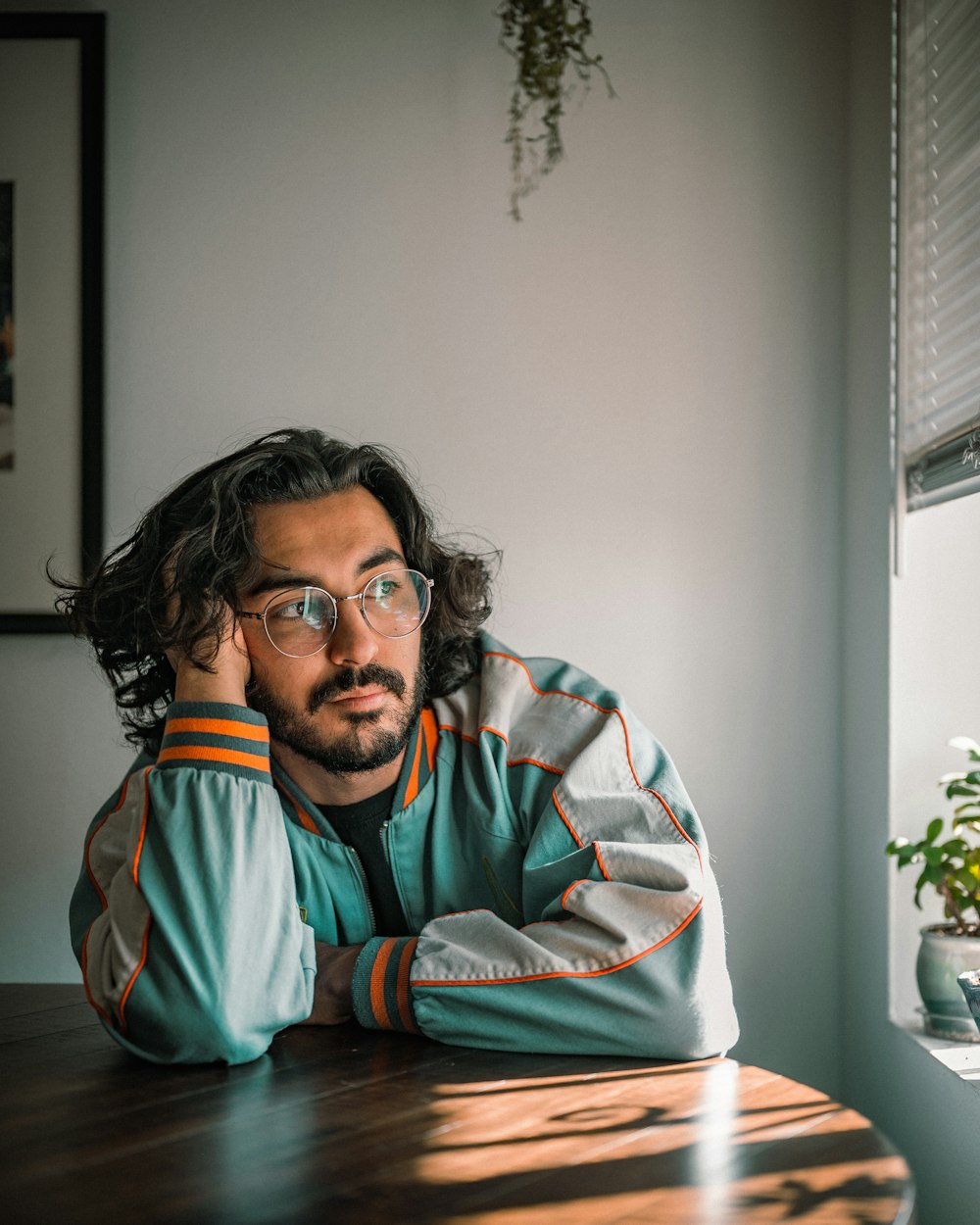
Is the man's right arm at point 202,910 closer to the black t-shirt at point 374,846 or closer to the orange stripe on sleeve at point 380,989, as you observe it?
the orange stripe on sleeve at point 380,989

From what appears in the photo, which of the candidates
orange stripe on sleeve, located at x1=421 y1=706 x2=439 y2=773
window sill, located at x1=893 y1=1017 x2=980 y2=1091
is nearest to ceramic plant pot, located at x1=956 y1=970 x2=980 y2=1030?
window sill, located at x1=893 y1=1017 x2=980 y2=1091

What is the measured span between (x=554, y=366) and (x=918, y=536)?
2.46ft

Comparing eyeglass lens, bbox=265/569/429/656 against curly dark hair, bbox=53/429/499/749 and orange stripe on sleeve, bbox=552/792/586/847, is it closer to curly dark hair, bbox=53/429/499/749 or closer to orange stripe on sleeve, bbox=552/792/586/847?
curly dark hair, bbox=53/429/499/749

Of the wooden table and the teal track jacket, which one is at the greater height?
the teal track jacket

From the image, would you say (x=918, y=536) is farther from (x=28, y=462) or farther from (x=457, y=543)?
(x=28, y=462)

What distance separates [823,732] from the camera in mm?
2184

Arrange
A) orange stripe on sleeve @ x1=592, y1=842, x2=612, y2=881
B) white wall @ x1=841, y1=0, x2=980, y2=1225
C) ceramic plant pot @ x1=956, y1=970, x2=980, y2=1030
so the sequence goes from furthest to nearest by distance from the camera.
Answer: white wall @ x1=841, y1=0, x2=980, y2=1225
ceramic plant pot @ x1=956, y1=970, x2=980, y2=1030
orange stripe on sleeve @ x1=592, y1=842, x2=612, y2=881

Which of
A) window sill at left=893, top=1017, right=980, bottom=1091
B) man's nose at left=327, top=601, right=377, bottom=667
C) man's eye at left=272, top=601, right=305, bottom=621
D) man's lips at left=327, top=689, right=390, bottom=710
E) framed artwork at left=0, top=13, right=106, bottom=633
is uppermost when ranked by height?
framed artwork at left=0, top=13, right=106, bottom=633

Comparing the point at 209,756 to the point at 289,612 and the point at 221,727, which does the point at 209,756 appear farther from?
the point at 289,612

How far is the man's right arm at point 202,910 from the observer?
128 cm

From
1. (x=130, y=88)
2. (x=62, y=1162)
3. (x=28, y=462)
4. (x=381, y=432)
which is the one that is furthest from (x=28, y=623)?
(x=62, y=1162)

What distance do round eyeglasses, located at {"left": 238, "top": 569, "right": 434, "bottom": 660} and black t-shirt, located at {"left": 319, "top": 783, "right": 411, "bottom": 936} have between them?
24 cm

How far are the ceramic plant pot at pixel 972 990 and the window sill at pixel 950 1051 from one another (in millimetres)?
109

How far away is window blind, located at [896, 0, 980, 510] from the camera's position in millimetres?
1660
